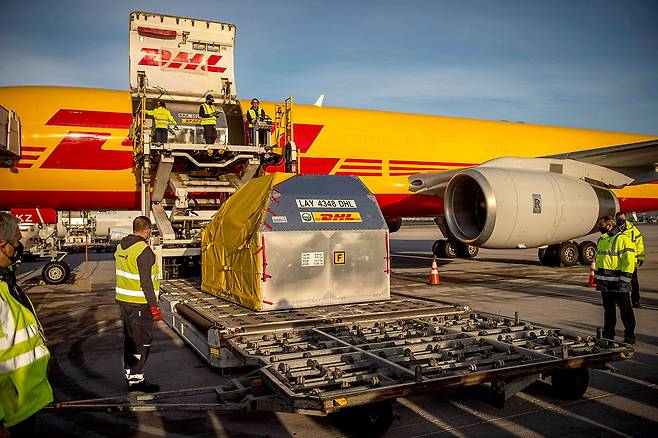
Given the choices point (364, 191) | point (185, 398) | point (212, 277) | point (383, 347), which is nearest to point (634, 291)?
point (364, 191)

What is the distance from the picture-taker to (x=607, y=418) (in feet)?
15.0

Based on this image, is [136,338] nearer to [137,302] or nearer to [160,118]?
[137,302]

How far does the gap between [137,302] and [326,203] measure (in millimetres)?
2715

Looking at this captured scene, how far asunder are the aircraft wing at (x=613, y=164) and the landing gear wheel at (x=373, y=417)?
973cm

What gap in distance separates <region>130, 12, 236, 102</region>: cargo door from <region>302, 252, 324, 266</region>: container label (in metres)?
6.29

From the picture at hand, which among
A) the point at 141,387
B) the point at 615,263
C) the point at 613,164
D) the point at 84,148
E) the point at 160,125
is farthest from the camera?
the point at 613,164

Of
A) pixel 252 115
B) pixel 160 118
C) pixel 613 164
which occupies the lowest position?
pixel 613 164

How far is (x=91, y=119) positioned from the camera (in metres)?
12.2

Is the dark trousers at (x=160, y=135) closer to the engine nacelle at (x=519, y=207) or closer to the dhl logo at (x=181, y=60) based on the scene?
the dhl logo at (x=181, y=60)

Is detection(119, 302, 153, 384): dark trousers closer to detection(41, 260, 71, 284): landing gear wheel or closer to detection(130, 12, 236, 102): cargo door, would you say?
detection(130, 12, 236, 102): cargo door

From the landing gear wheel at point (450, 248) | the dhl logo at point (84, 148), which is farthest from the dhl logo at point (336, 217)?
the landing gear wheel at point (450, 248)

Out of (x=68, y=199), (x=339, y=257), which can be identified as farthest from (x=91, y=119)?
(x=339, y=257)

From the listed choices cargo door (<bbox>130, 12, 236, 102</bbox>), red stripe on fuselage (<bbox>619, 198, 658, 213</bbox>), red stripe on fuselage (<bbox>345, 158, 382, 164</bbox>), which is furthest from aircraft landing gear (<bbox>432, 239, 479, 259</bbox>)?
cargo door (<bbox>130, 12, 236, 102</bbox>)

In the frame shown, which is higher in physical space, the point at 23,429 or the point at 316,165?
the point at 316,165
